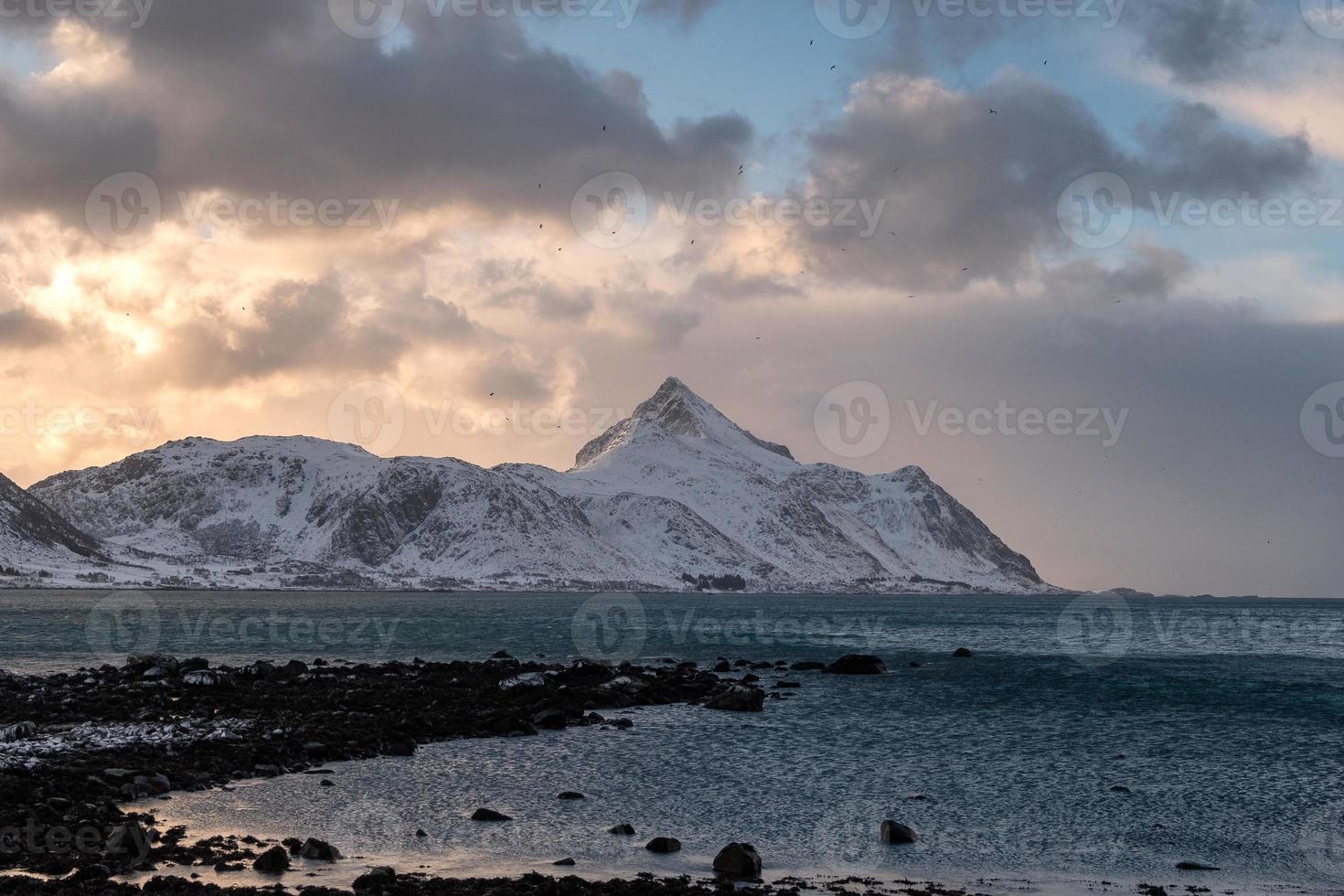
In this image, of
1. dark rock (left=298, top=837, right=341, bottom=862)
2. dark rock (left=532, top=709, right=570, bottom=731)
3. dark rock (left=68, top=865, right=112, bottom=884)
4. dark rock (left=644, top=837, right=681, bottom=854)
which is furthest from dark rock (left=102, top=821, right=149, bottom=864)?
dark rock (left=532, top=709, right=570, bottom=731)

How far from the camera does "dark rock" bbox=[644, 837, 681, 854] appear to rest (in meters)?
30.7

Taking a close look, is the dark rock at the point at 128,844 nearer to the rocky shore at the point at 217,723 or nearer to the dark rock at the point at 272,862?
the rocky shore at the point at 217,723

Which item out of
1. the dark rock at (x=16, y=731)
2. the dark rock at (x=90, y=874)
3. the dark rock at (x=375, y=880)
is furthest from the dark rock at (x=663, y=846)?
the dark rock at (x=16, y=731)

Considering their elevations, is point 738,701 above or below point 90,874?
below

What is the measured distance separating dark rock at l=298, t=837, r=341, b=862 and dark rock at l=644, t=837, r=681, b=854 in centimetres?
805

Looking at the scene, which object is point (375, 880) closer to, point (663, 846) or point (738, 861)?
point (663, 846)

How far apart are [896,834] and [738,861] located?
6.45 m

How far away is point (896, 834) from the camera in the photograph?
32.8 m

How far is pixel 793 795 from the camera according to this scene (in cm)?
3866

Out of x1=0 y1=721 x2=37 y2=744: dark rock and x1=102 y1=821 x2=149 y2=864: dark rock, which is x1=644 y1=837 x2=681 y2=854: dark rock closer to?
x1=102 y1=821 x2=149 y2=864: dark rock

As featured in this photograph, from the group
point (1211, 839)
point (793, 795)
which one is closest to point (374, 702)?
point (793, 795)

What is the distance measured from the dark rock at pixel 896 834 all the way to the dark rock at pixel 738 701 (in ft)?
94.3

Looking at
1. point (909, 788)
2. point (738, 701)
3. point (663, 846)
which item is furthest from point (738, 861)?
point (738, 701)

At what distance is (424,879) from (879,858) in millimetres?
12029
